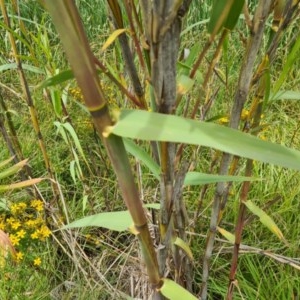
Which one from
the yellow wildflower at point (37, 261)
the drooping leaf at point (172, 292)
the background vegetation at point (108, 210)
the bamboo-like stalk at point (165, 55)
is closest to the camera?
the bamboo-like stalk at point (165, 55)

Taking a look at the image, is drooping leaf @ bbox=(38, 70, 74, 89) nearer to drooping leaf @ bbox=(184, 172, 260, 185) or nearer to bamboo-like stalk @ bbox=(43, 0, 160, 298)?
bamboo-like stalk @ bbox=(43, 0, 160, 298)

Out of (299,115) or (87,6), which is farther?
(87,6)

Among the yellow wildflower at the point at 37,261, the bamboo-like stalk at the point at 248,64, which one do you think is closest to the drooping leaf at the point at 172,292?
the bamboo-like stalk at the point at 248,64

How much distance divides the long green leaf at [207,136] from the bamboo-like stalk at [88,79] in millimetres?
21

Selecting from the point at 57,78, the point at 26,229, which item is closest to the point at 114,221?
the point at 57,78

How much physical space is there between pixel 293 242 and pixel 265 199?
0.64 feet

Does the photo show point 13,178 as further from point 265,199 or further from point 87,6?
point 87,6

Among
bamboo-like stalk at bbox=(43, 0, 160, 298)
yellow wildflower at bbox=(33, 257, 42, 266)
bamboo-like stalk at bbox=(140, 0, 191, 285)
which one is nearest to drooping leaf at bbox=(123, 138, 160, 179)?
bamboo-like stalk at bbox=(140, 0, 191, 285)

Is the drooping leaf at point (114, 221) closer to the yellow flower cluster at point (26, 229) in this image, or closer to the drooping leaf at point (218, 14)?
the drooping leaf at point (218, 14)

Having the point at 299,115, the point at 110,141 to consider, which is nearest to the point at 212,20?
the point at 110,141

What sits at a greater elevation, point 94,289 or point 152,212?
point 152,212

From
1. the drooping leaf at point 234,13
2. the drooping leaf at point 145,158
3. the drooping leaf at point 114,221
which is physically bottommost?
the drooping leaf at point 114,221

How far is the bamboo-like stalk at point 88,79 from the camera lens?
31cm

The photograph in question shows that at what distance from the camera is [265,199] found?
1462 millimetres
